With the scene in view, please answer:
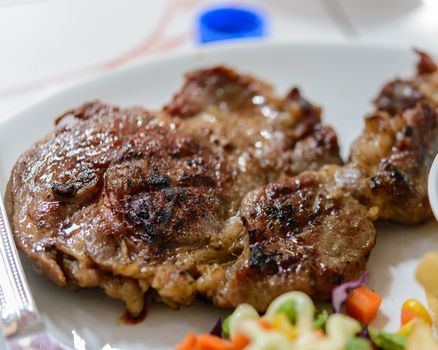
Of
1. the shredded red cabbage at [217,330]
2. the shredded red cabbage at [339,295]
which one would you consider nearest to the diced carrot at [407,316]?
the shredded red cabbage at [339,295]

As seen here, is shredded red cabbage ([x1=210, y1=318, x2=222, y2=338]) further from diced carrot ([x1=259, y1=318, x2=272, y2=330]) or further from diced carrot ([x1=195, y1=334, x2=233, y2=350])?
diced carrot ([x1=259, y1=318, x2=272, y2=330])

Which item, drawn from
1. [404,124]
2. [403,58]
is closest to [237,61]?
[403,58]

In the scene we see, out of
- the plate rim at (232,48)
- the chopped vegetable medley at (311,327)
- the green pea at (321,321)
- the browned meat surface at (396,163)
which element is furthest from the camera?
the plate rim at (232,48)

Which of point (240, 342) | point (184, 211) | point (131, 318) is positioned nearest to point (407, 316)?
point (240, 342)

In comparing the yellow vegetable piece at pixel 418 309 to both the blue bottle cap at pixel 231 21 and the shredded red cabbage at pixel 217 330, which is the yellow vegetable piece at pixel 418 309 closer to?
the shredded red cabbage at pixel 217 330

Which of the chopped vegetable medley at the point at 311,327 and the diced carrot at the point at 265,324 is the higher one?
the diced carrot at the point at 265,324

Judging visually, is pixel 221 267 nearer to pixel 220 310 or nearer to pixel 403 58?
pixel 220 310
